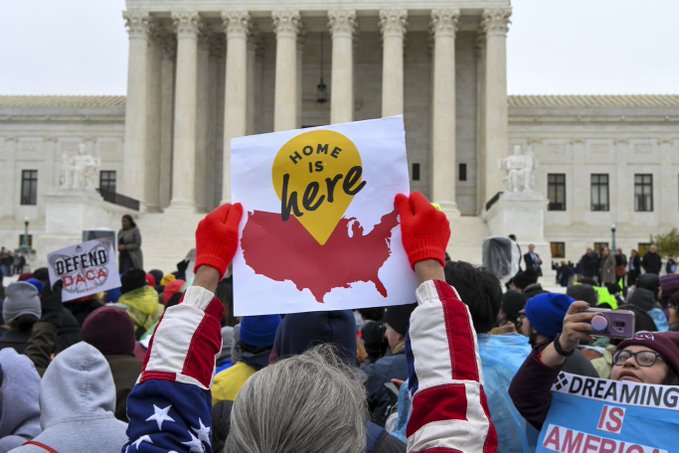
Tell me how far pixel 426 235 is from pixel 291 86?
127ft

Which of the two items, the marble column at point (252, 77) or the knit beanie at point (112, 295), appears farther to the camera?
the marble column at point (252, 77)

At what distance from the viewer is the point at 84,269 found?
938 cm

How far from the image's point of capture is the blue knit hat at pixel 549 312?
12.9 feet

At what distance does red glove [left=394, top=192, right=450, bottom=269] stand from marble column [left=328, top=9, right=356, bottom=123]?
37555 mm

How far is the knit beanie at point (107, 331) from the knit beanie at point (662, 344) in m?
3.33

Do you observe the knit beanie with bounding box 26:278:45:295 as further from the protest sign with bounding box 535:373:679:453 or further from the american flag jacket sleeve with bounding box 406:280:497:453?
the american flag jacket sleeve with bounding box 406:280:497:453

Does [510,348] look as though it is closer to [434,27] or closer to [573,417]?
[573,417]

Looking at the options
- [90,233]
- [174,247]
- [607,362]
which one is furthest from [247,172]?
[174,247]

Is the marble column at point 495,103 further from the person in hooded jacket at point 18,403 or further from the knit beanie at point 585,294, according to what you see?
the person in hooded jacket at point 18,403

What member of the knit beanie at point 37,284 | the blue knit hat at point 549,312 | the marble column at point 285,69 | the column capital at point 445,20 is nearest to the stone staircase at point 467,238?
the column capital at point 445,20

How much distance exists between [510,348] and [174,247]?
1312 inches

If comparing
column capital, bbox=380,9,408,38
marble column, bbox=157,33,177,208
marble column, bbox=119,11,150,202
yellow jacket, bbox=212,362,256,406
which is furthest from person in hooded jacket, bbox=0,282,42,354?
marble column, bbox=157,33,177,208

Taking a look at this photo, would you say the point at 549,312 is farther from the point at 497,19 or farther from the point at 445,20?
the point at 497,19

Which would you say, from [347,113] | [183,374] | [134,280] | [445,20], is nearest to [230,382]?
[183,374]
